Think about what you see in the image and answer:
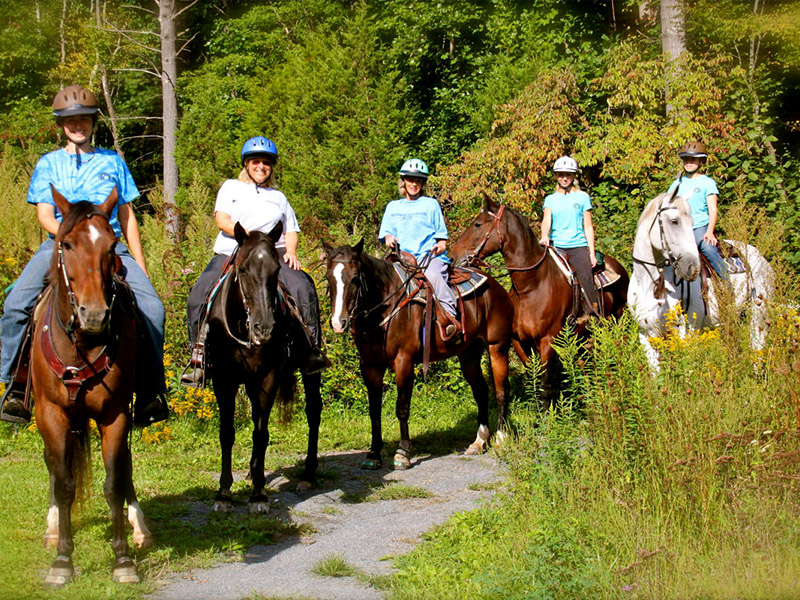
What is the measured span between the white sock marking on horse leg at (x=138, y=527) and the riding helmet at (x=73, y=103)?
2.83 meters

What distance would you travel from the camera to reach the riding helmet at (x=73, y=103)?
5.84 m

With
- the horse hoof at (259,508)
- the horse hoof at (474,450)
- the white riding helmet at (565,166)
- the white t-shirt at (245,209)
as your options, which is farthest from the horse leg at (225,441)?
the white riding helmet at (565,166)

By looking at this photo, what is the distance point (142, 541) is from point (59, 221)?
236 centimetres

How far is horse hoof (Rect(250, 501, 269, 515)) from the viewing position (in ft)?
23.7

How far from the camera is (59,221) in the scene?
6.02 m

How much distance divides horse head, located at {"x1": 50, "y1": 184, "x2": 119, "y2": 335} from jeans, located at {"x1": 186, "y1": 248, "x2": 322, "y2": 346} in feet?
7.02

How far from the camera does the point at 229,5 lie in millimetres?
32344

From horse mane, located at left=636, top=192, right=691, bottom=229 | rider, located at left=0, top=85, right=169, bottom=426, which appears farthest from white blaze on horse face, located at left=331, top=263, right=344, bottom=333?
horse mane, located at left=636, top=192, right=691, bottom=229

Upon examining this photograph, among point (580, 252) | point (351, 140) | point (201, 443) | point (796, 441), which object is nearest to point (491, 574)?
point (796, 441)

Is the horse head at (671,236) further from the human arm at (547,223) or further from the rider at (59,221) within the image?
the rider at (59,221)

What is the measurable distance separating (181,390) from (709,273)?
6.53m

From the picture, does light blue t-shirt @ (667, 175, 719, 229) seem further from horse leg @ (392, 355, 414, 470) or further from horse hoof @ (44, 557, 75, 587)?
horse hoof @ (44, 557, 75, 587)

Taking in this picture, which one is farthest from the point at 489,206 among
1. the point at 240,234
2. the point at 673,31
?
A: the point at 673,31

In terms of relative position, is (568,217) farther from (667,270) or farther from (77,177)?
(77,177)
